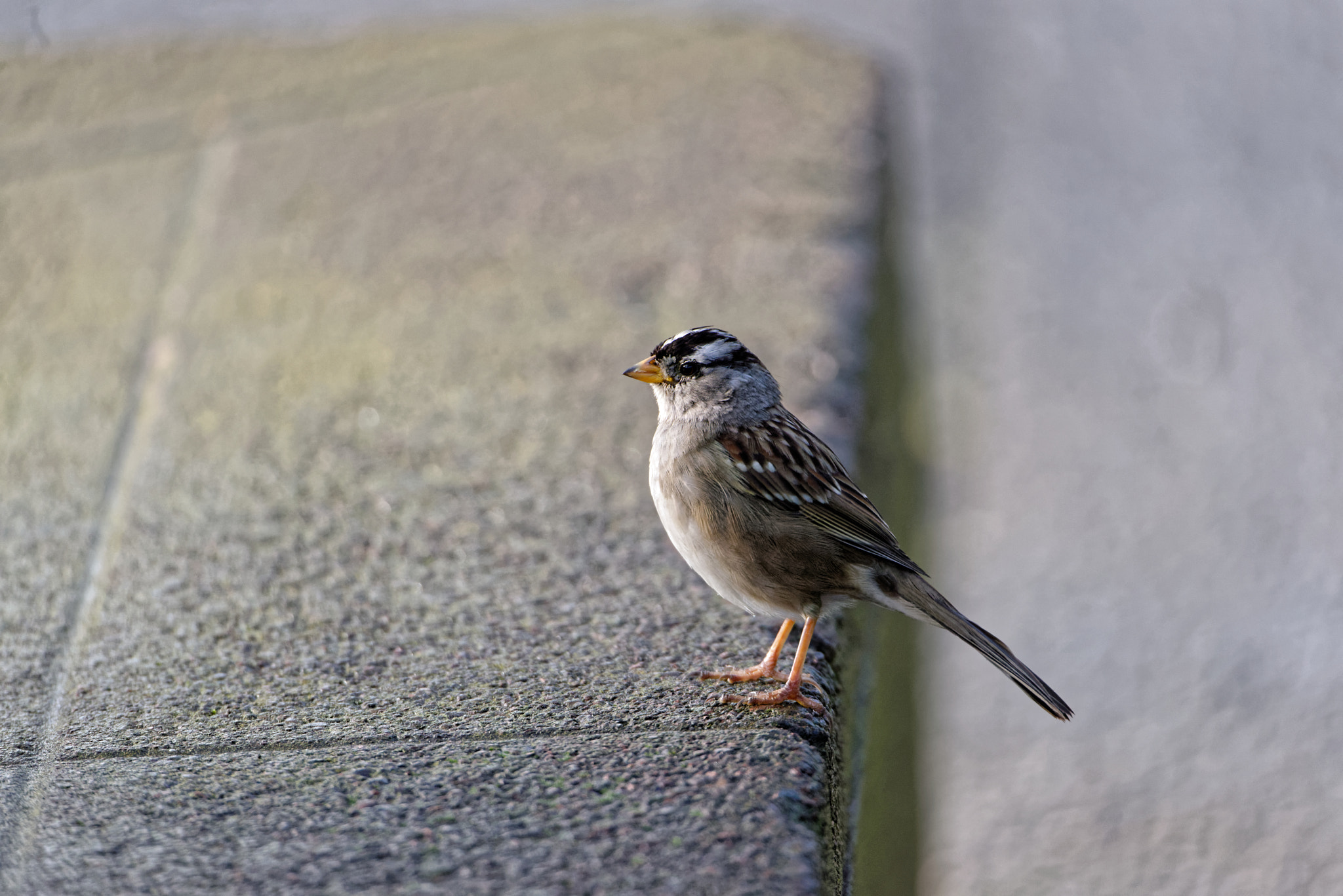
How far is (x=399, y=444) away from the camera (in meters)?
4.84

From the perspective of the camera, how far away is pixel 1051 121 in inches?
367

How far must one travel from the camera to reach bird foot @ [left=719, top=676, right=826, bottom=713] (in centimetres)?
323

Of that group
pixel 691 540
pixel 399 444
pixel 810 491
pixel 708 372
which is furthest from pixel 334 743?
pixel 399 444

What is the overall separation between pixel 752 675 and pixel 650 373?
903 millimetres

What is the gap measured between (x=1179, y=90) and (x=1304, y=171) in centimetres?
126

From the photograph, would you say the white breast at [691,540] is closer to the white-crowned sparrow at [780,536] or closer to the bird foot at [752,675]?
the white-crowned sparrow at [780,536]

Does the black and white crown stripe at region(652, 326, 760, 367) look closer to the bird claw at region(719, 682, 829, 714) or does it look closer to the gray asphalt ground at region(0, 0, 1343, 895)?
the bird claw at region(719, 682, 829, 714)

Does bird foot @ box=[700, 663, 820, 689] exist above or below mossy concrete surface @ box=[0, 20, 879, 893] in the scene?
above

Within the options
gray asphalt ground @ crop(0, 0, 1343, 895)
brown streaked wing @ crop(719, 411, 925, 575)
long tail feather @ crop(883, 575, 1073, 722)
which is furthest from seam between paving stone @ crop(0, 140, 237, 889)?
gray asphalt ground @ crop(0, 0, 1343, 895)

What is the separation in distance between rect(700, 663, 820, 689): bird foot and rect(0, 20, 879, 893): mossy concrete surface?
0.19ft

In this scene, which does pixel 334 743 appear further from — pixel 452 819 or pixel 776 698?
pixel 776 698

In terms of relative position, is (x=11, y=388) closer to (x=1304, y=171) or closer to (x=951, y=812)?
(x=951, y=812)

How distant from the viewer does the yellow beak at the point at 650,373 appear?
3.85 metres

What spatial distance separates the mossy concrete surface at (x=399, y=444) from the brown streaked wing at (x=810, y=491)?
372 mm
